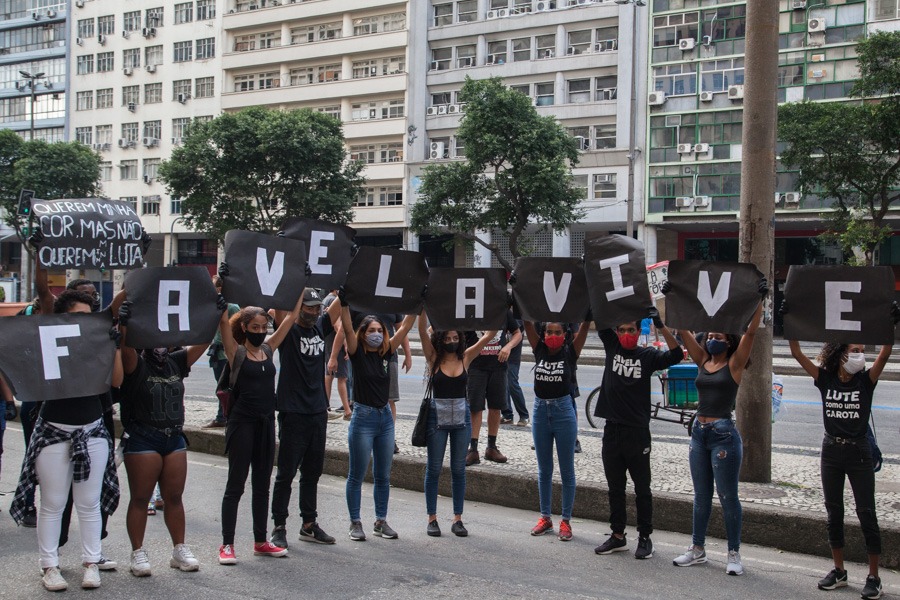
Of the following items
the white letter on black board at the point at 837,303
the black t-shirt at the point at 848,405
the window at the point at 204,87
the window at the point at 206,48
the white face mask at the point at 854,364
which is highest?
the window at the point at 206,48

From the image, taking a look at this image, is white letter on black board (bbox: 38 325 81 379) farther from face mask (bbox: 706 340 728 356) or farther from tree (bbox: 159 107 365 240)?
tree (bbox: 159 107 365 240)

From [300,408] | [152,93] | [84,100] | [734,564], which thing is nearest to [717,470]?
[734,564]

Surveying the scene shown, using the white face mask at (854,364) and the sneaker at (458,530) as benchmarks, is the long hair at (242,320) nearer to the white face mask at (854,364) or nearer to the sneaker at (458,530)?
the sneaker at (458,530)

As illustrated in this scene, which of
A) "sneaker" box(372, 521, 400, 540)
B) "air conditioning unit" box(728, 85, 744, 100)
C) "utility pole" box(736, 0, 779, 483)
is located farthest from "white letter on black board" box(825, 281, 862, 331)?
"air conditioning unit" box(728, 85, 744, 100)

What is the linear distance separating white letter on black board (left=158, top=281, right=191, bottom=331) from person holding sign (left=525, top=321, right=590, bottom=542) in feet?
8.92

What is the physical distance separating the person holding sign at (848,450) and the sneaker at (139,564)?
451 centimetres

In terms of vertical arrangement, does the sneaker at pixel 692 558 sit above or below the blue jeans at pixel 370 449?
below

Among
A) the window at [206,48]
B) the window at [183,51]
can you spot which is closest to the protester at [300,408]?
the window at [206,48]

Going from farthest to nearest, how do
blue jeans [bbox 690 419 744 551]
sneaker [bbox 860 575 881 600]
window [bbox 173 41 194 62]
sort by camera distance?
window [bbox 173 41 194 62]
blue jeans [bbox 690 419 744 551]
sneaker [bbox 860 575 881 600]

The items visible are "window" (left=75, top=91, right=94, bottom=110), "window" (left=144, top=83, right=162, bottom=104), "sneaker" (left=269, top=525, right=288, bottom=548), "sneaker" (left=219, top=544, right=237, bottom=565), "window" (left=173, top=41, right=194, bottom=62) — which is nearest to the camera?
"sneaker" (left=219, top=544, right=237, bottom=565)

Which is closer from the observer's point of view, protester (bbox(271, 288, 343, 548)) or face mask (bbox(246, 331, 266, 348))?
face mask (bbox(246, 331, 266, 348))

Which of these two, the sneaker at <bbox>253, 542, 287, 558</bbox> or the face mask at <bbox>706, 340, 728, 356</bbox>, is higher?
the face mask at <bbox>706, 340, 728, 356</bbox>

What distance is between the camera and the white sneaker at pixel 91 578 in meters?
5.66

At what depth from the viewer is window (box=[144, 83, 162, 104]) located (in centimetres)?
5612
